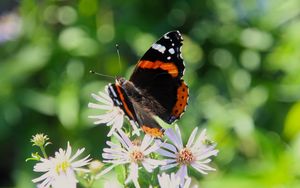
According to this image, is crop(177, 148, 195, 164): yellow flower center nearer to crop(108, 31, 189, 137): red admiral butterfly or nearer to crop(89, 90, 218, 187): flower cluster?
crop(89, 90, 218, 187): flower cluster

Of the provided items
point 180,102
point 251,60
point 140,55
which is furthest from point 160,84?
point 251,60

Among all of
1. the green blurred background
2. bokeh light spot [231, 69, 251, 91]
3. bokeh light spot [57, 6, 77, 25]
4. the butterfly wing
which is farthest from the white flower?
bokeh light spot [57, 6, 77, 25]

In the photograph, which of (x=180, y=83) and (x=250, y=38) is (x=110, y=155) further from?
(x=250, y=38)

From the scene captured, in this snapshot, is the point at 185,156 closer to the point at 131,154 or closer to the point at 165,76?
the point at 131,154

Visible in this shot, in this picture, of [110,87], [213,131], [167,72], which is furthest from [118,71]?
[110,87]

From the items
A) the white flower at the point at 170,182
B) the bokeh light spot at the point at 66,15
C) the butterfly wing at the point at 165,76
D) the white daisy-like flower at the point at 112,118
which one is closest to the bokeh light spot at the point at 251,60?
the bokeh light spot at the point at 66,15

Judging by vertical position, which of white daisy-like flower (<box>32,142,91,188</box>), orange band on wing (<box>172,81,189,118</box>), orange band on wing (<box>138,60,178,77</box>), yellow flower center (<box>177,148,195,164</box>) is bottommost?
white daisy-like flower (<box>32,142,91,188</box>)

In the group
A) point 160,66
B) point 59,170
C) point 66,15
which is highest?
point 66,15
